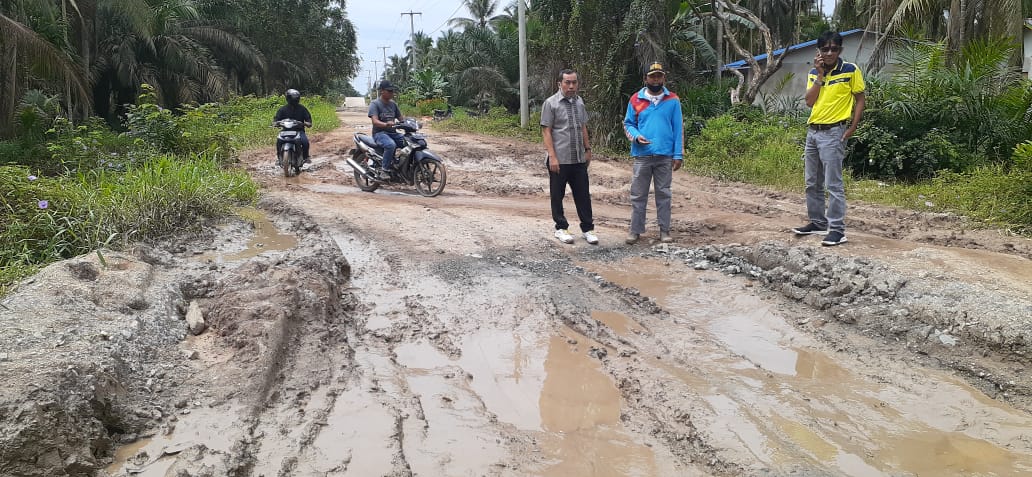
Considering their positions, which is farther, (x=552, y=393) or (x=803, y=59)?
(x=803, y=59)

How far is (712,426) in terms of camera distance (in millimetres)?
3137

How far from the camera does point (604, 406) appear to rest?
3385 mm

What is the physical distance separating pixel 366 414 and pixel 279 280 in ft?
5.84

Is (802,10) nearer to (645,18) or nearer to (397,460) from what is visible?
(645,18)

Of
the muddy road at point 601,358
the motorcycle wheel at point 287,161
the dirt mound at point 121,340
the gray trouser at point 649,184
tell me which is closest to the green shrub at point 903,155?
the muddy road at point 601,358

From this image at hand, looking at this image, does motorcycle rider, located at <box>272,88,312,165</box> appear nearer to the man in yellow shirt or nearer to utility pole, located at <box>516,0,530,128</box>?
the man in yellow shirt

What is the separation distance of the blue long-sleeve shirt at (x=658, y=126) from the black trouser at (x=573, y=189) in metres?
0.58

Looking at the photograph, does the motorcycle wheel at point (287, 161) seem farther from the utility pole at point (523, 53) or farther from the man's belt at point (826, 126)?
the utility pole at point (523, 53)

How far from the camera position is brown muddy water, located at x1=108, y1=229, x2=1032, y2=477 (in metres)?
2.84

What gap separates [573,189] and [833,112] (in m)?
2.36

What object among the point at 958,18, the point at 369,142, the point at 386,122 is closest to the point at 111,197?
the point at 386,122

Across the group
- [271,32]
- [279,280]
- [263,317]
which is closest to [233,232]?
[279,280]

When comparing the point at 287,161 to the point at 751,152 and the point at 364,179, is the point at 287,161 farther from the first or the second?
the point at 751,152

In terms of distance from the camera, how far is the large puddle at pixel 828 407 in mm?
2867
